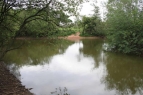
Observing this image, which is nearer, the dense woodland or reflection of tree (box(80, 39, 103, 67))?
the dense woodland

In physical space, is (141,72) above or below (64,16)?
below

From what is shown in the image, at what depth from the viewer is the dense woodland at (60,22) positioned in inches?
220

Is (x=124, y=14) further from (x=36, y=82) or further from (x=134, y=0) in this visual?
(x=36, y=82)

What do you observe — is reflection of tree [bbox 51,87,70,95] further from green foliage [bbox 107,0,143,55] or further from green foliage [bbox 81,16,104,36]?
green foliage [bbox 81,16,104,36]

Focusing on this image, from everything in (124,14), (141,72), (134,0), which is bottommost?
(141,72)

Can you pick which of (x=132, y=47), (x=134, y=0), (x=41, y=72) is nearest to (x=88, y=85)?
(x=41, y=72)

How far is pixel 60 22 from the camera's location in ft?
20.1

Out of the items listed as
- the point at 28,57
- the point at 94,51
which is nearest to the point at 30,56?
the point at 28,57

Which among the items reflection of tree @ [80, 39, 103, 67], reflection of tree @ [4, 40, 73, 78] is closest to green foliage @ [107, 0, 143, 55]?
reflection of tree @ [80, 39, 103, 67]

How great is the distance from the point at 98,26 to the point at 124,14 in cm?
2099

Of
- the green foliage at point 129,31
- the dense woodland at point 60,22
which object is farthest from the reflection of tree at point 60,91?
the green foliage at point 129,31

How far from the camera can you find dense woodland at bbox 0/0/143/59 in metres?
5.59

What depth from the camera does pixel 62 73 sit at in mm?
9711

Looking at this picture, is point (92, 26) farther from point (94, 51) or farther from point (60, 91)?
point (60, 91)
